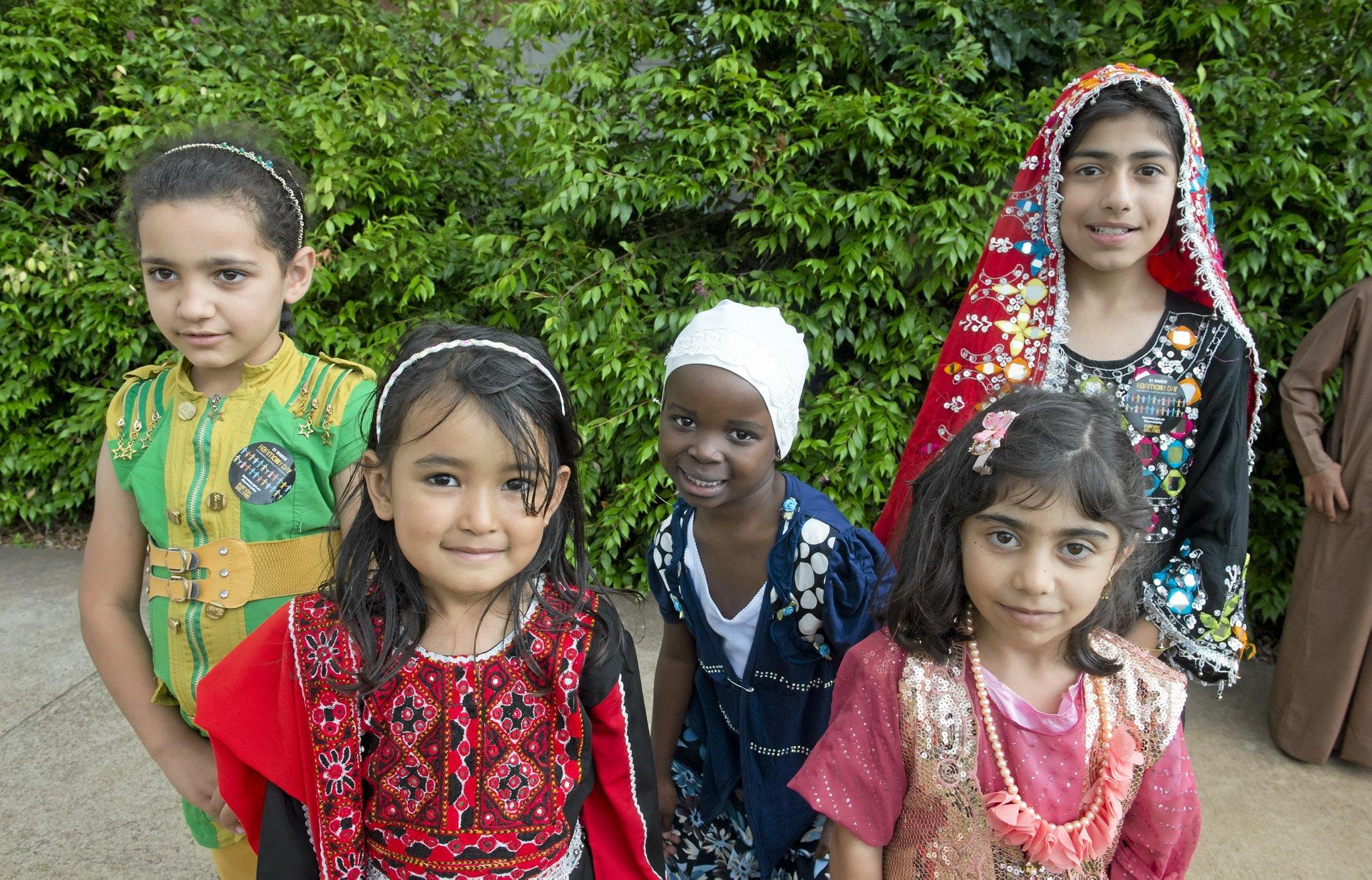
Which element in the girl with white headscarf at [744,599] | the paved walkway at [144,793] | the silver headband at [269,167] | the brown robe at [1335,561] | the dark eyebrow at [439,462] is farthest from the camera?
the brown robe at [1335,561]

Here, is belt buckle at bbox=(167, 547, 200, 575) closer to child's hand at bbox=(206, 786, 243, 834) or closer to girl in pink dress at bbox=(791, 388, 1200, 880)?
child's hand at bbox=(206, 786, 243, 834)

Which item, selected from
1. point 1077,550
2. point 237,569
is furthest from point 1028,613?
point 237,569

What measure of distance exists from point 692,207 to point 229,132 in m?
2.37

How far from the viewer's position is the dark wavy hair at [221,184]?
152cm

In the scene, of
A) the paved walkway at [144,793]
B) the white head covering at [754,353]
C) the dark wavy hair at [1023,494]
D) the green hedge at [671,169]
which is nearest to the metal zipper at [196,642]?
the white head covering at [754,353]

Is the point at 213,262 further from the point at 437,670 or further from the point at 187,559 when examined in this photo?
the point at 437,670

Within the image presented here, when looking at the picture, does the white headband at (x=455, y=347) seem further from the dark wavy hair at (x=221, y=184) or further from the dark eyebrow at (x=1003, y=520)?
the dark eyebrow at (x=1003, y=520)

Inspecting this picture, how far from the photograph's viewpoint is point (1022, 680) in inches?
56.0

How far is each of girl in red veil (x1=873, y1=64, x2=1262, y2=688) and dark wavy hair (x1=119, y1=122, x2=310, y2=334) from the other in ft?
4.40

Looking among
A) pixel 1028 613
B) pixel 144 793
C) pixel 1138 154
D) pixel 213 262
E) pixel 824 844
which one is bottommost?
pixel 144 793

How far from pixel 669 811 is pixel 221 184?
5.13ft

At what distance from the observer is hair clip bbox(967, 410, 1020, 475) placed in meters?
1.38

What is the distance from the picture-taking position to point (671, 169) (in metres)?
Result: 3.68

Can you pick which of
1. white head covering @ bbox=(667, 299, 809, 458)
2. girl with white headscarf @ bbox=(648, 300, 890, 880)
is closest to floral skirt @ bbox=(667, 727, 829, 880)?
girl with white headscarf @ bbox=(648, 300, 890, 880)
